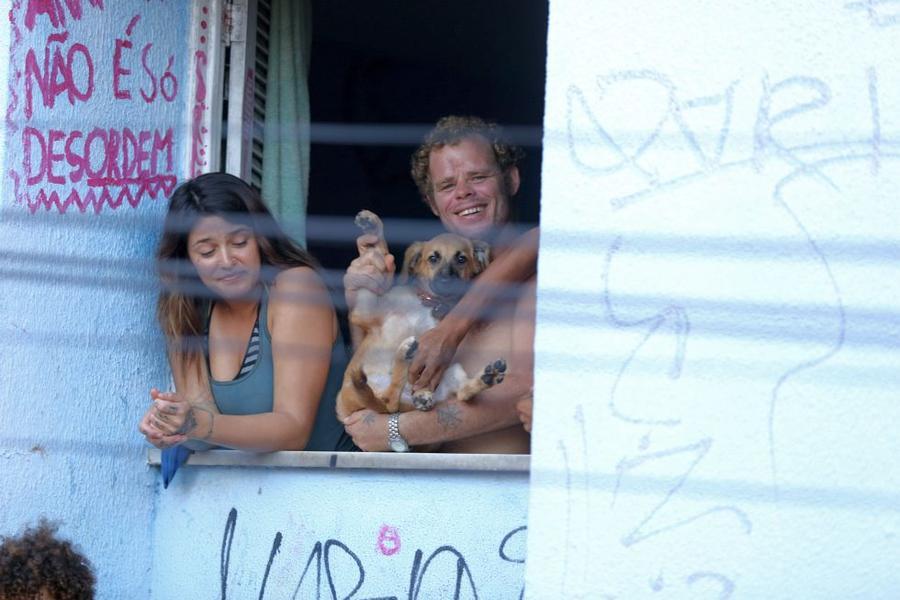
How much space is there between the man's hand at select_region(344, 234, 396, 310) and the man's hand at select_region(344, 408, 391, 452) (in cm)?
38

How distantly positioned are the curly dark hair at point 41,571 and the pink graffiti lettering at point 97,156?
1.07 m

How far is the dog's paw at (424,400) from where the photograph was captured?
13.2ft

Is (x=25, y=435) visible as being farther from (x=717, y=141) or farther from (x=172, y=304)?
(x=717, y=141)

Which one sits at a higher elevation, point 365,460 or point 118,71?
point 118,71

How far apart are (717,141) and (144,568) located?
2.32 meters

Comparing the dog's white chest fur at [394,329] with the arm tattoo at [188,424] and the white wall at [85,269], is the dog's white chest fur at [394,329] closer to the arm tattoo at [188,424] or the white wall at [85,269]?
the arm tattoo at [188,424]

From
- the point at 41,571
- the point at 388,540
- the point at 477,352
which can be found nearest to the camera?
the point at 41,571

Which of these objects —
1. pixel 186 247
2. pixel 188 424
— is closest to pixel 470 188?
pixel 186 247

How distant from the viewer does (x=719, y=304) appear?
9.89ft

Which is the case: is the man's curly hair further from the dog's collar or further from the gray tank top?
the gray tank top

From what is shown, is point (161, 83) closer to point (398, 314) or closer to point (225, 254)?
point (225, 254)

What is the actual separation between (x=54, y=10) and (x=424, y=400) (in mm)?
1515

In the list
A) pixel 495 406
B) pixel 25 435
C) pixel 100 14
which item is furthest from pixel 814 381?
pixel 100 14

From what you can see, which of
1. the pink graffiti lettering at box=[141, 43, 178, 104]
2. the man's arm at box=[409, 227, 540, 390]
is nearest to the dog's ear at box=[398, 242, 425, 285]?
the man's arm at box=[409, 227, 540, 390]
